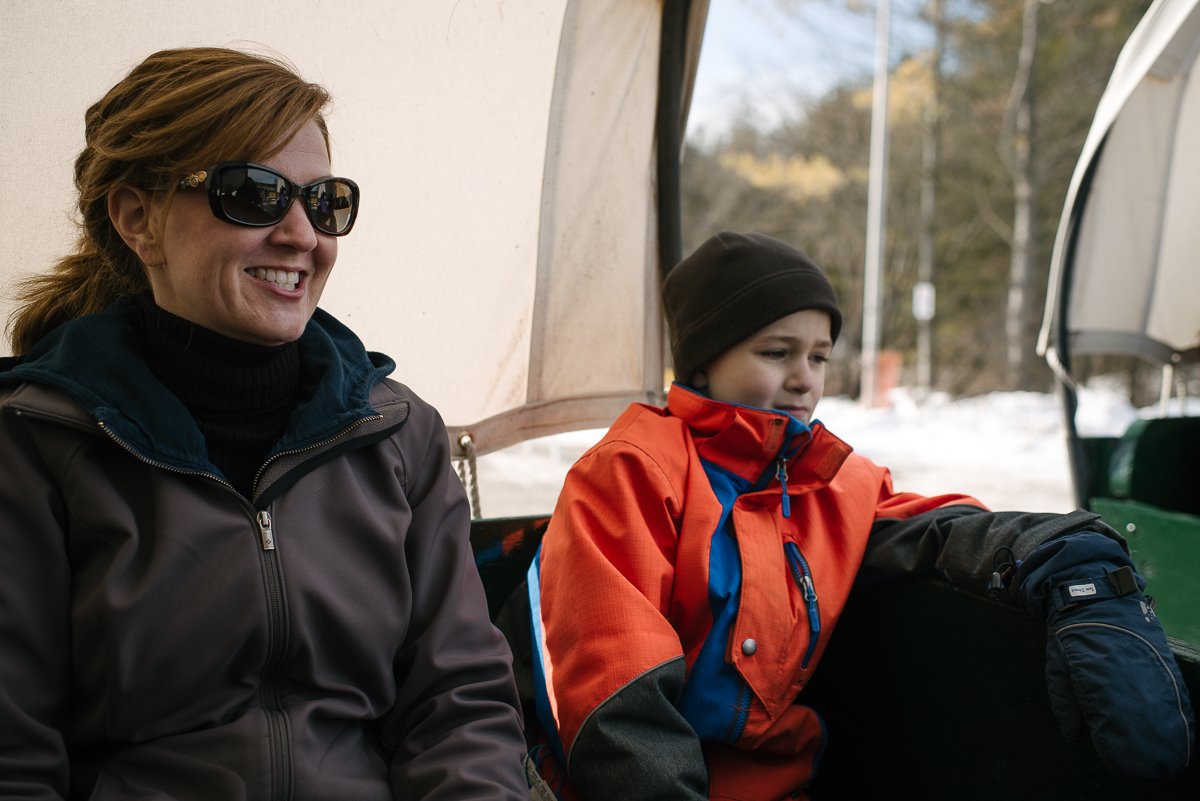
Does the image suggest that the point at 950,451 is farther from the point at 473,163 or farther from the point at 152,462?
the point at 152,462

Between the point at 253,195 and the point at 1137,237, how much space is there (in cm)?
402

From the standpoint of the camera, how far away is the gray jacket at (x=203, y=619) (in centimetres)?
138

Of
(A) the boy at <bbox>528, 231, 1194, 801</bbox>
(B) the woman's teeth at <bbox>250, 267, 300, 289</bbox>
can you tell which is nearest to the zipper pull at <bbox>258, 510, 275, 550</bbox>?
(B) the woman's teeth at <bbox>250, 267, 300, 289</bbox>

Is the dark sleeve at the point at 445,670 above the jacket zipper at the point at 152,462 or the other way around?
the other way around

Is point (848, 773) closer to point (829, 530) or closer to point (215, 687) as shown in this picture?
point (829, 530)

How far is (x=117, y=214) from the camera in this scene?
164 cm

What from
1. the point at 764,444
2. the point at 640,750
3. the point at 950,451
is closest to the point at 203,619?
the point at 640,750

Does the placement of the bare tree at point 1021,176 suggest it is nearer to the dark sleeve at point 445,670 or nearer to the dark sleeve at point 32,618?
the dark sleeve at point 445,670

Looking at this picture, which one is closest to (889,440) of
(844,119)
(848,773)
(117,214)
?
(844,119)

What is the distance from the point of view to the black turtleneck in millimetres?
1579

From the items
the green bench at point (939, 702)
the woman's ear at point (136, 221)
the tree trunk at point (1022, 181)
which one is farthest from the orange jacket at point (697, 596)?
the tree trunk at point (1022, 181)

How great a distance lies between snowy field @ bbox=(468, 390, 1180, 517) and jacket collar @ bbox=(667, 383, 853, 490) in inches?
220

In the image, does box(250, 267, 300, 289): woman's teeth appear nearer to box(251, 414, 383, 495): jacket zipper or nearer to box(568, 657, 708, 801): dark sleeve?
box(251, 414, 383, 495): jacket zipper

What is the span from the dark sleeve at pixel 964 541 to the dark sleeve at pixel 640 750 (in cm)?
58
